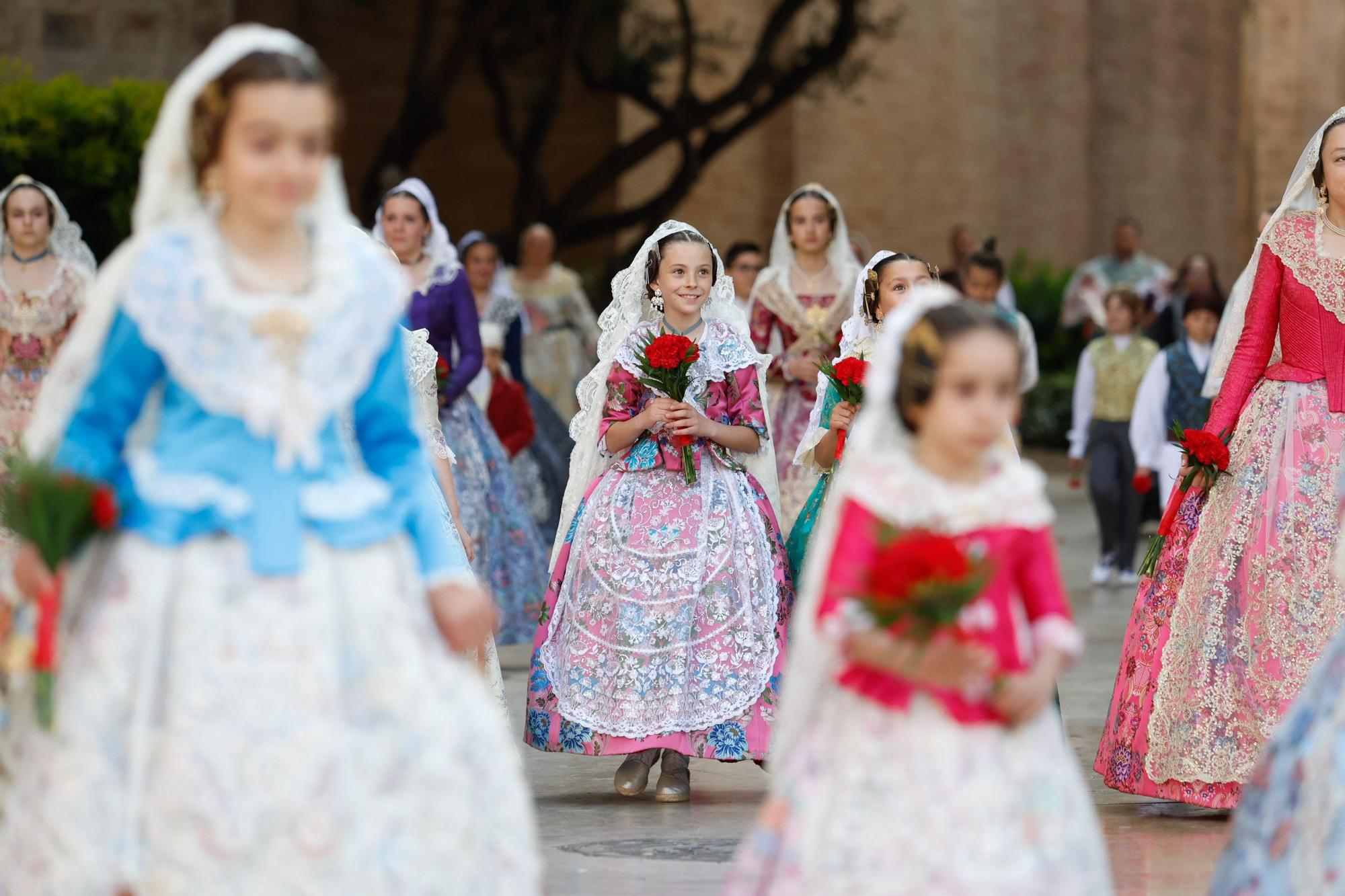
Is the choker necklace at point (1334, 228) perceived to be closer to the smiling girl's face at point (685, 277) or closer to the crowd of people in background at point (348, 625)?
the smiling girl's face at point (685, 277)

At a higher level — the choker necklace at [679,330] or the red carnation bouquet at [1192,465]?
the choker necklace at [679,330]

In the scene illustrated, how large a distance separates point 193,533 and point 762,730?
374 centimetres

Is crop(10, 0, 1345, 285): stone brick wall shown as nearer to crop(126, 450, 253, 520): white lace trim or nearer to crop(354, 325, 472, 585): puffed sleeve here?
crop(354, 325, 472, 585): puffed sleeve

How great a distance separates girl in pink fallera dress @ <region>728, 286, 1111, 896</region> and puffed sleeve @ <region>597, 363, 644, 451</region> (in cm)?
346

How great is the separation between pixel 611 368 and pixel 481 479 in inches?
133

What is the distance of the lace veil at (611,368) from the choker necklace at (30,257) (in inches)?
140

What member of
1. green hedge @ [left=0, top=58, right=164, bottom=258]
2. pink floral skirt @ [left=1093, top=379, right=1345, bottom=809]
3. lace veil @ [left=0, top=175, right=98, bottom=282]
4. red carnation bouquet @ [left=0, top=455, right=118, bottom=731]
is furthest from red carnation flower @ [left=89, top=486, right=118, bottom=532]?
green hedge @ [left=0, top=58, right=164, bottom=258]

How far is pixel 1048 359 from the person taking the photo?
24.0 m

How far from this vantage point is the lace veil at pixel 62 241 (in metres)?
10.4

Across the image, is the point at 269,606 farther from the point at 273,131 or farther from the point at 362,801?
the point at 273,131

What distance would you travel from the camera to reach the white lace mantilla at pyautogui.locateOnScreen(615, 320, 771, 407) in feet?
25.2

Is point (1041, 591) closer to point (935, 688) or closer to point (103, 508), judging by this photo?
point (935, 688)

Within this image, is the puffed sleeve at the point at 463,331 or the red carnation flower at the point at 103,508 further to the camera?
the puffed sleeve at the point at 463,331
